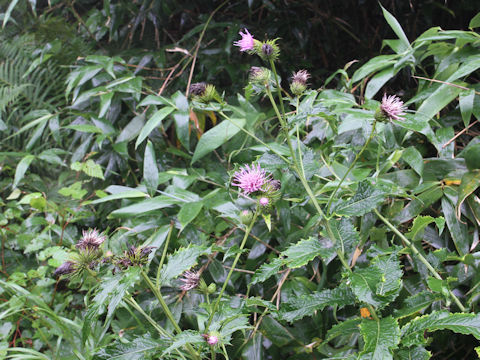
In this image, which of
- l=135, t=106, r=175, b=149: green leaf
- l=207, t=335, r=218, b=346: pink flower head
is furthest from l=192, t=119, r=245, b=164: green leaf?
l=207, t=335, r=218, b=346: pink flower head

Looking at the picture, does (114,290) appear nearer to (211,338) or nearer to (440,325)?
(211,338)

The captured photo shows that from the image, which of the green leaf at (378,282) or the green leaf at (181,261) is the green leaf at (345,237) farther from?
the green leaf at (181,261)

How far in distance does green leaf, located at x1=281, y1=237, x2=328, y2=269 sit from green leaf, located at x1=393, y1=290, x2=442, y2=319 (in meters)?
0.13

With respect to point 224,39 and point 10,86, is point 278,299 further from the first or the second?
point 10,86

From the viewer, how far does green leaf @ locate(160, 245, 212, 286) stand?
1.82 ft

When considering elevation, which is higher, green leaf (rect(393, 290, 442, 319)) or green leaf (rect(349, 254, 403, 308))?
green leaf (rect(349, 254, 403, 308))

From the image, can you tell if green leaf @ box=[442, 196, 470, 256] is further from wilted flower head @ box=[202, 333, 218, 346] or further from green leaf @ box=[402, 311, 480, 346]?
wilted flower head @ box=[202, 333, 218, 346]

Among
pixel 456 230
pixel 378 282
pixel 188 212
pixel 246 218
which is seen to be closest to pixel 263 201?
pixel 246 218

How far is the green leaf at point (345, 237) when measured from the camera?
56cm

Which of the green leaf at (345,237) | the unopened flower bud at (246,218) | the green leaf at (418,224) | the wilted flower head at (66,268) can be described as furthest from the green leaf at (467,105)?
the wilted flower head at (66,268)

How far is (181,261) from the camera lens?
22.3 inches

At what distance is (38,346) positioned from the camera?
104cm

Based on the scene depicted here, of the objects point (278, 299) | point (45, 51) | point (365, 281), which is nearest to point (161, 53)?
point (45, 51)

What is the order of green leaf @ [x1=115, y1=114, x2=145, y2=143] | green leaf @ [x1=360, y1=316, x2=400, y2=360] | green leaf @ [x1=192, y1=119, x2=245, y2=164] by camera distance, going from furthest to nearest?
green leaf @ [x1=115, y1=114, x2=145, y2=143]
green leaf @ [x1=192, y1=119, x2=245, y2=164]
green leaf @ [x1=360, y1=316, x2=400, y2=360]
